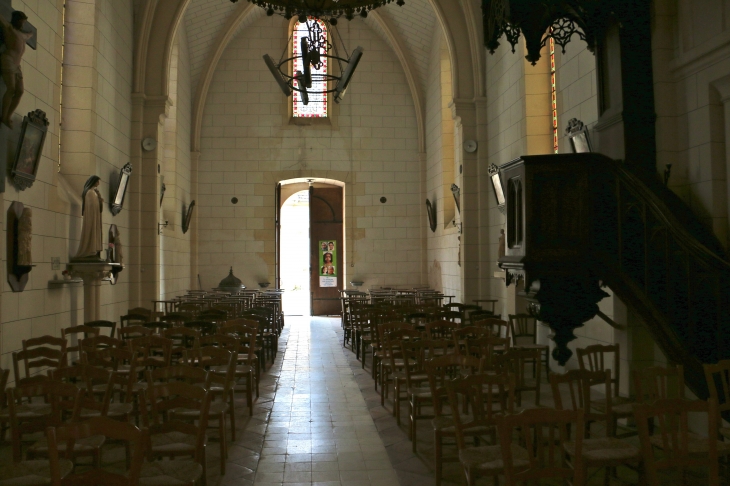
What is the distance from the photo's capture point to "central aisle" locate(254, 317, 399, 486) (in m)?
4.46

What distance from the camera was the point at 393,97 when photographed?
1717 centimetres

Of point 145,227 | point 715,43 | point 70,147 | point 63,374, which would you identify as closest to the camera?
point 63,374

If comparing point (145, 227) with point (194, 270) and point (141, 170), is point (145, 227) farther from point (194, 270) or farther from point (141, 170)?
point (194, 270)

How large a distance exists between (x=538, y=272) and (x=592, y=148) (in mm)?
2962

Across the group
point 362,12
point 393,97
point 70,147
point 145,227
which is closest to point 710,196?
point 362,12

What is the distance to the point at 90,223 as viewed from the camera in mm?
8617

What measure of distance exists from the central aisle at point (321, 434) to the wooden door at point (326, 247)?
8001mm

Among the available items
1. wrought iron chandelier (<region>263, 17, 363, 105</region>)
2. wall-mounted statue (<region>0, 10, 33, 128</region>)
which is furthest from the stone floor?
wrought iron chandelier (<region>263, 17, 363, 105</region>)

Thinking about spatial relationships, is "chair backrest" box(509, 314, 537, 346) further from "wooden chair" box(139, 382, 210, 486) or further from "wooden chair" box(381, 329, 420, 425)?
"wooden chair" box(139, 382, 210, 486)

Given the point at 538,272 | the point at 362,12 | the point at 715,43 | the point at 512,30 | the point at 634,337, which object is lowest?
the point at 634,337

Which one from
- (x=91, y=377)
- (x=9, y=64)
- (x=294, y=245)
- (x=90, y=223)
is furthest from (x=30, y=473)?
(x=294, y=245)

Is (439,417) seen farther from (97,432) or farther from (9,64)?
(9,64)

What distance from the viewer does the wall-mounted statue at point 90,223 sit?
8539 millimetres

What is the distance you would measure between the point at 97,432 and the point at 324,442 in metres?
2.72
